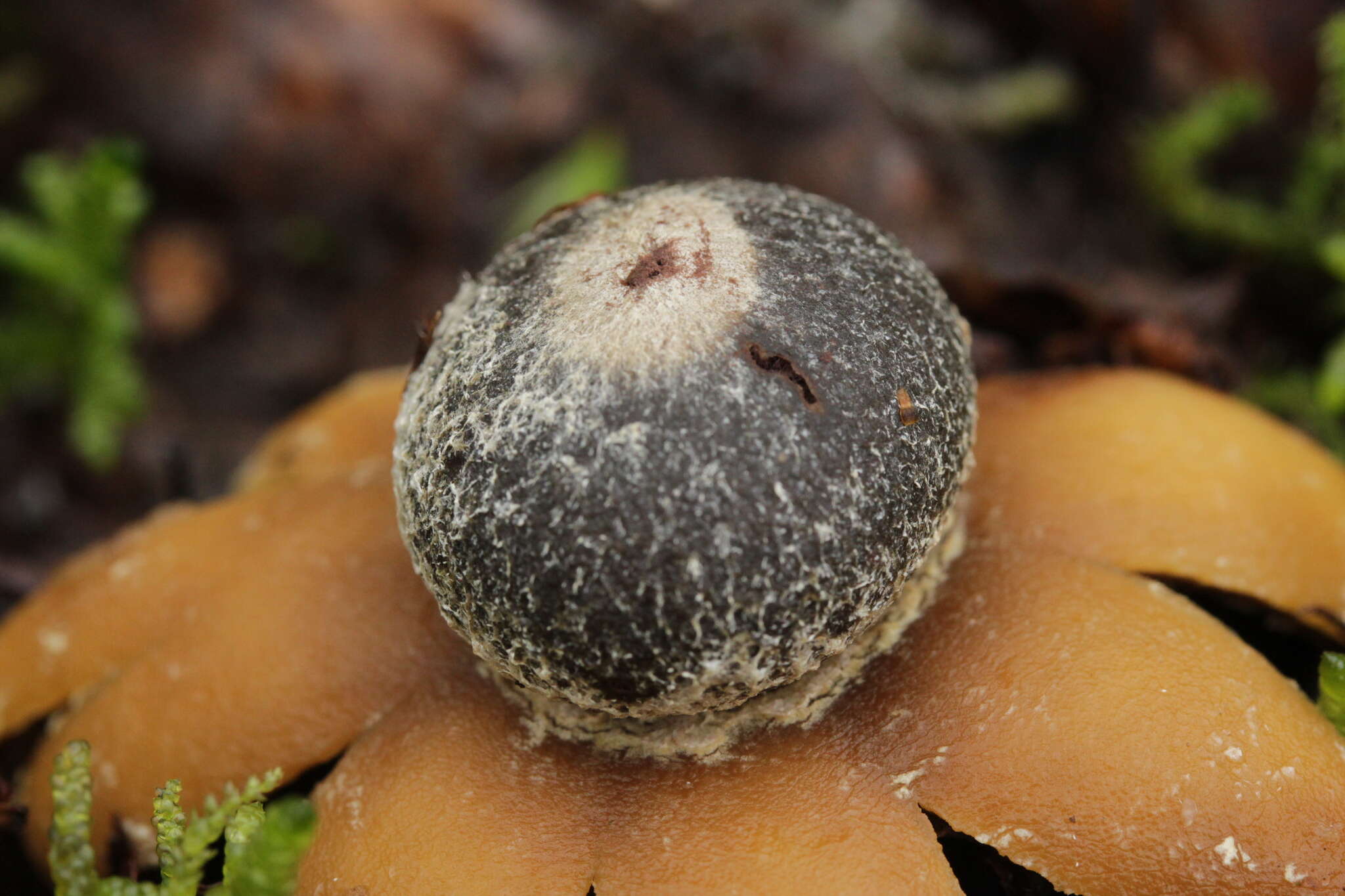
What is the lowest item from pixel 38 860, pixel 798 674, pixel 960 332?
pixel 38 860

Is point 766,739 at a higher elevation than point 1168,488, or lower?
lower

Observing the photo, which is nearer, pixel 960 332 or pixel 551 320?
pixel 551 320

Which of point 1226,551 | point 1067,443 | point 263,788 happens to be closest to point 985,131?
point 1067,443

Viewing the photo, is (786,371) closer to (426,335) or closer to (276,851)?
(426,335)

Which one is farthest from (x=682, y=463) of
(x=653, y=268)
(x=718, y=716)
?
(x=718, y=716)

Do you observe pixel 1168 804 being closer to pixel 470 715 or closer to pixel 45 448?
pixel 470 715

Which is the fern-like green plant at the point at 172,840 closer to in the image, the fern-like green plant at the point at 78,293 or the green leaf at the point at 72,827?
the green leaf at the point at 72,827

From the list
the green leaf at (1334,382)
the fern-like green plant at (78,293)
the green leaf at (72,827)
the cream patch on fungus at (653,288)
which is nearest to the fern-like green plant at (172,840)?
the green leaf at (72,827)

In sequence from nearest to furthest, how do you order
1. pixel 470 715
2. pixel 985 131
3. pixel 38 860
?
pixel 470 715 < pixel 38 860 < pixel 985 131
